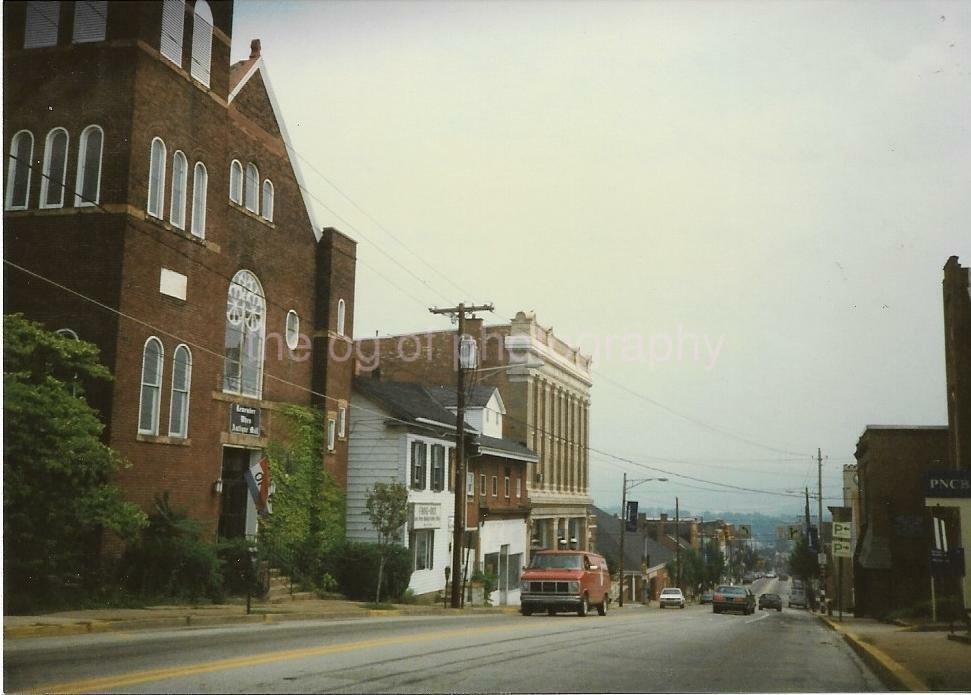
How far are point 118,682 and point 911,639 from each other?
1258 centimetres

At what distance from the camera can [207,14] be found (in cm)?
1847

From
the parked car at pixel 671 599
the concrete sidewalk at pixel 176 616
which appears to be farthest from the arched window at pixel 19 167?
the parked car at pixel 671 599

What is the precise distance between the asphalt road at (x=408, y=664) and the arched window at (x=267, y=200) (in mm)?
11321

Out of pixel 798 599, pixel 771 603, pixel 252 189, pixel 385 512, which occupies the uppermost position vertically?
pixel 252 189

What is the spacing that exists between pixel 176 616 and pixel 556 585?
35.2 feet

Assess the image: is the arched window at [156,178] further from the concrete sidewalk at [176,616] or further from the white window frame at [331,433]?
the concrete sidewalk at [176,616]

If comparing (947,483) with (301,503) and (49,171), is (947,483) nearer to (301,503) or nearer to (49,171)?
(301,503)

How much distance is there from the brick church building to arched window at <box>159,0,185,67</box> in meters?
0.03

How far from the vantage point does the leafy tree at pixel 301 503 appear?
2253cm

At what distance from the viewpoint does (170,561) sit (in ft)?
62.8

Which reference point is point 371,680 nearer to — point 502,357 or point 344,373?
point 344,373

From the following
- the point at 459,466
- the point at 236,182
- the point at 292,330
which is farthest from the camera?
the point at 459,466

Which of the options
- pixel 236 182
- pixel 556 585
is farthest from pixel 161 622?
pixel 556 585

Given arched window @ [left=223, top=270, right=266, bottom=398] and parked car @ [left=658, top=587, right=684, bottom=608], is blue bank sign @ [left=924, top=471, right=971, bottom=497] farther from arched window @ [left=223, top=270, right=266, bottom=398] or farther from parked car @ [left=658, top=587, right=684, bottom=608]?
parked car @ [left=658, top=587, right=684, bottom=608]
